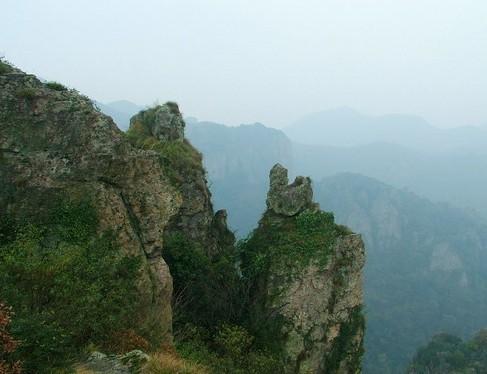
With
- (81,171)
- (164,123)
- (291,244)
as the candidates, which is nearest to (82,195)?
(81,171)

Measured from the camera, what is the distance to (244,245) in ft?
88.1

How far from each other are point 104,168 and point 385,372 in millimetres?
132929

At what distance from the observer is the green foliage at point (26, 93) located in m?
16.0

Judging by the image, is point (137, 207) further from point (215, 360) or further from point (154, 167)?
point (215, 360)

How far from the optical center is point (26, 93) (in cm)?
1603

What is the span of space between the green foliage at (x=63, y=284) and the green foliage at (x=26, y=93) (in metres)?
4.17

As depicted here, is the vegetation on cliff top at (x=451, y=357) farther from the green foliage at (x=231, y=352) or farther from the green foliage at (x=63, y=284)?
the green foliage at (x=63, y=284)

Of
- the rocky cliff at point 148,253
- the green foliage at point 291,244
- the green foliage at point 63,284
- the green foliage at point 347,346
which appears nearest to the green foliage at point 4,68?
the rocky cliff at point 148,253

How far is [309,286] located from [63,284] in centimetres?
1499

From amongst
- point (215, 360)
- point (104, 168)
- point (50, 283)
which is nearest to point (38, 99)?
point (104, 168)

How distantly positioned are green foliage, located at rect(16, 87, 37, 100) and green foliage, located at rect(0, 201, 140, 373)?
417cm

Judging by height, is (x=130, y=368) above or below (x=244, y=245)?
below

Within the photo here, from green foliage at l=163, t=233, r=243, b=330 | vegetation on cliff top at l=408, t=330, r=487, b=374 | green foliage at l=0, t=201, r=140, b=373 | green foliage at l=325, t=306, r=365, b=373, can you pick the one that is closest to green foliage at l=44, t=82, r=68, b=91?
green foliage at l=0, t=201, r=140, b=373

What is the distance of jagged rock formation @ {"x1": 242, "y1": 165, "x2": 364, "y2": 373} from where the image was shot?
23.5m
